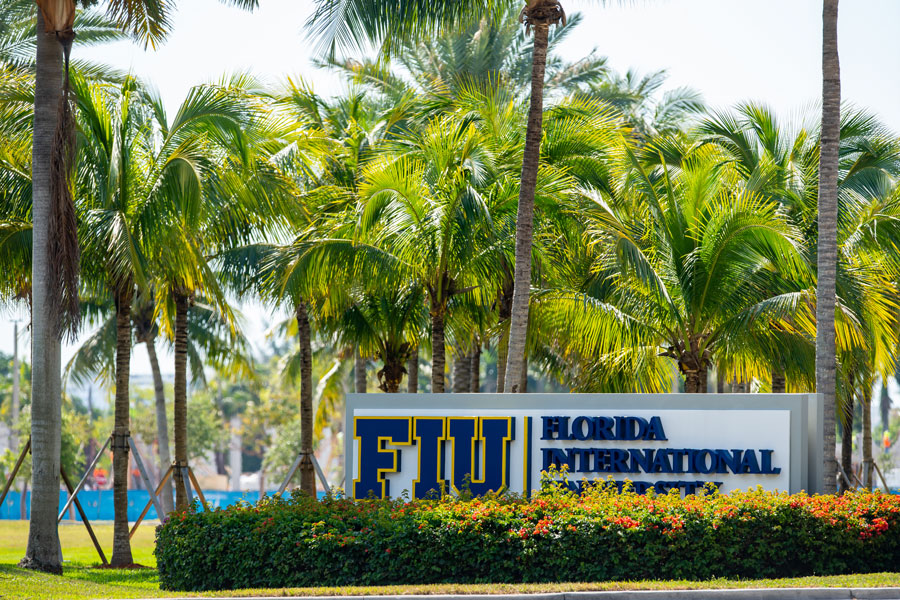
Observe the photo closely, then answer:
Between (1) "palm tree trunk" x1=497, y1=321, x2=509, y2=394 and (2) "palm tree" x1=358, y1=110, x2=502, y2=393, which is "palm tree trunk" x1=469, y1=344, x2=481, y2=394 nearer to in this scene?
(1) "palm tree trunk" x1=497, y1=321, x2=509, y2=394

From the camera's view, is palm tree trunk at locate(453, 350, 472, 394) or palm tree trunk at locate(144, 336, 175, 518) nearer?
palm tree trunk at locate(453, 350, 472, 394)

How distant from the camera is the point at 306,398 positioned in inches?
909

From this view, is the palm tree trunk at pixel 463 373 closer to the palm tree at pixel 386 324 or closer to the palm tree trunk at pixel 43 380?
the palm tree at pixel 386 324

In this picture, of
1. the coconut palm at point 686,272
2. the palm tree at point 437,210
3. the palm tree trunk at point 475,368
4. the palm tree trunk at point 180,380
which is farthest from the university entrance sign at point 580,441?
the palm tree trunk at point 475,368

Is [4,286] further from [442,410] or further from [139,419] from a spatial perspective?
[139,419]

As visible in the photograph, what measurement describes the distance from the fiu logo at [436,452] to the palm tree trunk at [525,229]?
4.00ft

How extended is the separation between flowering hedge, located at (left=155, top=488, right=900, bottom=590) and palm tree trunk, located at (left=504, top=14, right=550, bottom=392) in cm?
325

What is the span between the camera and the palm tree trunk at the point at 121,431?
19.2 metres

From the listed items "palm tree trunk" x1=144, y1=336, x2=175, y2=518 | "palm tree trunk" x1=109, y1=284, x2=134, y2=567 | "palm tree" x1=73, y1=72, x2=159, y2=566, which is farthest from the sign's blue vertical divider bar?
"palm tree trunk" x1=144, y1=336, x2=175, y2=518

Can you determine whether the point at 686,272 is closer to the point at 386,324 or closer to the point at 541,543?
the point at 541,543

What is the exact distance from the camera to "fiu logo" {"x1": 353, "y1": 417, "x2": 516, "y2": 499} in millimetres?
13500

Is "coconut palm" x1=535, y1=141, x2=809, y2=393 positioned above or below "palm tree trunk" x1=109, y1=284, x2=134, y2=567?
above

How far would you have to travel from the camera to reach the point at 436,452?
535 inches

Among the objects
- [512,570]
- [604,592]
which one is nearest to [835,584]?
[604,592]
